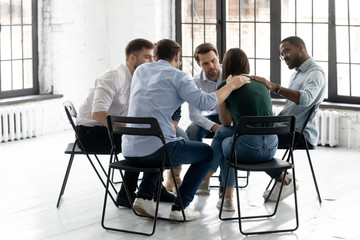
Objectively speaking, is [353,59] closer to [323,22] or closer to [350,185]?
[323,22]

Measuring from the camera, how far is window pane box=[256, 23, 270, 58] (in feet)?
31.7

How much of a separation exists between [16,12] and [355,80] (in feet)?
14.7

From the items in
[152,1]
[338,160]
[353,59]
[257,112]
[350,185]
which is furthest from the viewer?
[152,1]

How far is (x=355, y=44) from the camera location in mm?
8977

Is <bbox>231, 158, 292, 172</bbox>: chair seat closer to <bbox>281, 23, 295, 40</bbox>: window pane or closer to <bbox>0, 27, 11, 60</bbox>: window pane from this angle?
<bbox>281, 23, 295, 40</bbox>: window pane

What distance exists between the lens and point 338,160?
7.98m

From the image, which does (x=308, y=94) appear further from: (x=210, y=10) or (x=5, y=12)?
(x=5, y=12)

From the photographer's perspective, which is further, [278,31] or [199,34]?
[199,34]

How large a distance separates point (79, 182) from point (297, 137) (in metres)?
2.16

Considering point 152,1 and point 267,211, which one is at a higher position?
point 152,1

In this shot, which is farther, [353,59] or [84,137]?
[353,59]

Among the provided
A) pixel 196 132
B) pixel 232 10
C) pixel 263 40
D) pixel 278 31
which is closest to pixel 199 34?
pixel 232 10

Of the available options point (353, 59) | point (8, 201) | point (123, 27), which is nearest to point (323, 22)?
point (353, 59)

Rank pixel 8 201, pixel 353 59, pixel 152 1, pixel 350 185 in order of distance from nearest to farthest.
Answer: pixel 8 201 < pixel 350 185 < pixel 353 59 < pixel 152 1
